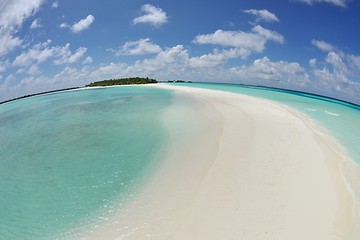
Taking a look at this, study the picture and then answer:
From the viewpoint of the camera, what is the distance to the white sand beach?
4.23 metres

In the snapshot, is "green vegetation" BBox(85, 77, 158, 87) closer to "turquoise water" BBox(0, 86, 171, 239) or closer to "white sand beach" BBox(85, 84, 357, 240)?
"turquoise water" BBox(0, 86, 171, 239)

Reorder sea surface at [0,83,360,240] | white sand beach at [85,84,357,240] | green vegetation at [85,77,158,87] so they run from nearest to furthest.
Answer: white sand beach at [85,84,357,240], sea surface at [0,83,360,240], green vegetation at [85,77,158,87]

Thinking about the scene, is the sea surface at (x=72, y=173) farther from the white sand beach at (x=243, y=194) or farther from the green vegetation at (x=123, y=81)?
the green vegetation at (x=123, y=81)

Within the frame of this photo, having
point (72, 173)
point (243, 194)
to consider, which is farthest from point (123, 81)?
point (243, 194)

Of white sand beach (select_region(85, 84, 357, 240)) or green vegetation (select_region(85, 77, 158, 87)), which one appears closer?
white sand beach (select_region(85, 84, 357, 240))

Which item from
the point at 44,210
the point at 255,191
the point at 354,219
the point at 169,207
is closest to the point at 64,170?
the point at 44,210

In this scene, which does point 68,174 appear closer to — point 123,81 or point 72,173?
point 72,173

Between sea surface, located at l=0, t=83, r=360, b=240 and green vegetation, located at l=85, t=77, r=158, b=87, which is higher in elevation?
green vegetation, located at l=85, t=77, r=158, b=87

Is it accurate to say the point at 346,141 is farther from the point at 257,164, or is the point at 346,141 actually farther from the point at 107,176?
the point at 107,176

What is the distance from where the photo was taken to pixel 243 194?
5301mm

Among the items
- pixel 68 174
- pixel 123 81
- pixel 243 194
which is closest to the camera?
pixel 243 194

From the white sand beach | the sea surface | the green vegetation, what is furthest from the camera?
the green vegetation

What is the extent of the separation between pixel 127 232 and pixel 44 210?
189 cm

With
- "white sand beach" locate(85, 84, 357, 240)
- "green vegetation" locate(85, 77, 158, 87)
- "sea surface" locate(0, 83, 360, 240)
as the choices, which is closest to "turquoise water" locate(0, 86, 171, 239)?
"sea surface" locate(0, 83, 360, 240)
